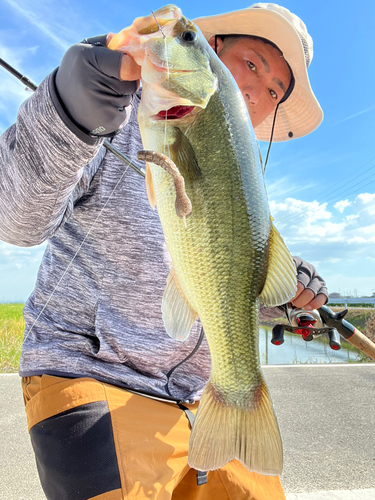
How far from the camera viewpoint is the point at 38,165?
1211mm

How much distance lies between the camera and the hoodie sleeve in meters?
1.15

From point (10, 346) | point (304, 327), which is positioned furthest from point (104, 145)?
point (10, 346)

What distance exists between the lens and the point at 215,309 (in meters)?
1.17

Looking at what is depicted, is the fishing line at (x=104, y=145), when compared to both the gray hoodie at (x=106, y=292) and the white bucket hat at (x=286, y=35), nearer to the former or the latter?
the gray hoodie at (x=106, y=292)

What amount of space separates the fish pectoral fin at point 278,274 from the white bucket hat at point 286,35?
3.83 ft

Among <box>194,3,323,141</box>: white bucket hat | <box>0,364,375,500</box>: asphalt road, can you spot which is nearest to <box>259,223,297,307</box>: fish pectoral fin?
<box>194,3,323,141</box>: white bucket hat

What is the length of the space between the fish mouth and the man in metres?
0.13

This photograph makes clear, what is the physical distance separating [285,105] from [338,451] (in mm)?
3141

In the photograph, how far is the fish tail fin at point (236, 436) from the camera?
3.43ft

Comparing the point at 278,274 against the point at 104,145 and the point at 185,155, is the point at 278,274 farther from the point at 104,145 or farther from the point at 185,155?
the point at 104,145

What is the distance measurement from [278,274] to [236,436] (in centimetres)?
51

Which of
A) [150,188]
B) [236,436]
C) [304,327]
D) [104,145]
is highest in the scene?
[104,145]

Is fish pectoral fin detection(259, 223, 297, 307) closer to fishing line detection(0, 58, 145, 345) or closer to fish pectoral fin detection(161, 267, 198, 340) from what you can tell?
fish pectoral fin detection(161, 267, 198, 340)

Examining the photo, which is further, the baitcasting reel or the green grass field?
the green grass field
